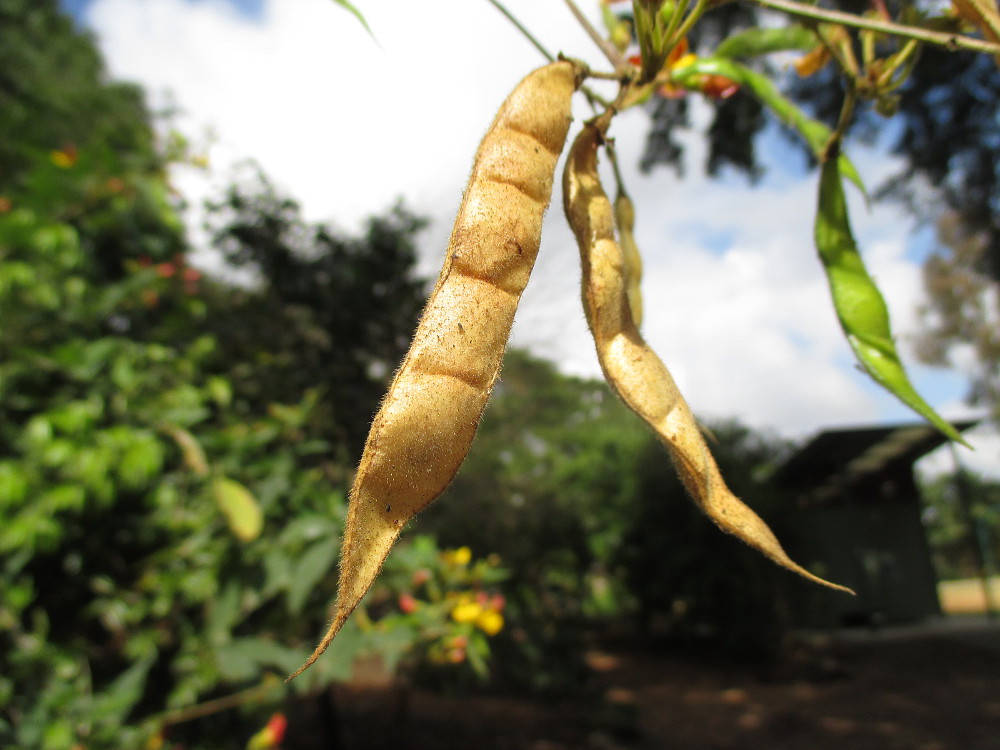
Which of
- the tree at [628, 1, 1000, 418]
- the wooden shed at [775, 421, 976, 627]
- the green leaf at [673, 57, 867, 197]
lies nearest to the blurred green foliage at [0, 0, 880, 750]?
the green leaf at [673, 57, 867, 197]

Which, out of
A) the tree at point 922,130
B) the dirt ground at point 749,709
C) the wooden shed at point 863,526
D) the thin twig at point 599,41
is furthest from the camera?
the wooden shed at point 863,526

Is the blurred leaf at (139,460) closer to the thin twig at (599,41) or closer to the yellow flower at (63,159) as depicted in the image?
the yellow flower at (63,159)

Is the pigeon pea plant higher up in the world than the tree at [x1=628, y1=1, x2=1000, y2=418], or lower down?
lower down

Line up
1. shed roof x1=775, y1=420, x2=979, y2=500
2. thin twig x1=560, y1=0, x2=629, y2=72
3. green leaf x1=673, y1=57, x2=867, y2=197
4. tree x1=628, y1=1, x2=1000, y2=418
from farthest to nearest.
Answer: shed roof x1=775, y1=420, x2=979, y2=500, tree x1=628, y1=1, x2=1000, y2=418, green leaf x1=673, y1=57, x2=867, y2=197, thin twig x1=560, y1=0, x2=629, y2=72

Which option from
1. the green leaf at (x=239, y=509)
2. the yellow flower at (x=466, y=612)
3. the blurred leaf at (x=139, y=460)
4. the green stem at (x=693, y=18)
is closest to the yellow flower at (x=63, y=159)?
the blurred leaf at (x=139, y=460)

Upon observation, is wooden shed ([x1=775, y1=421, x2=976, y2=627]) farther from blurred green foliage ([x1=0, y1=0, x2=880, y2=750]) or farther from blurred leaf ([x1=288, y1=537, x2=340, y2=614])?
blurred leaf ([x1=288, y1=537, x2=340, y2=614])

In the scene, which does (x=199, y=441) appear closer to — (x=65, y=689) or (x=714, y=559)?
(x=65, y=689)
